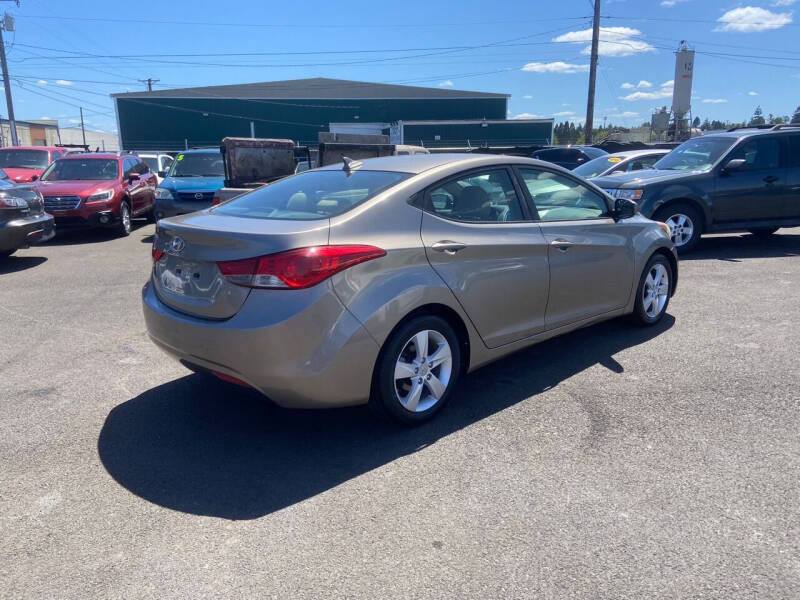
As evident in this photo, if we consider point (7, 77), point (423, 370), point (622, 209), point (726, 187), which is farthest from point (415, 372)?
point (7, 77)

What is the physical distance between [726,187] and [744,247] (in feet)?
4.73

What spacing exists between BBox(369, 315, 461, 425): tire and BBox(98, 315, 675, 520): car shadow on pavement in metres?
0.14

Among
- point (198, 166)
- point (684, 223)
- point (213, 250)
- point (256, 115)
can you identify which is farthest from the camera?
point (256, 115)

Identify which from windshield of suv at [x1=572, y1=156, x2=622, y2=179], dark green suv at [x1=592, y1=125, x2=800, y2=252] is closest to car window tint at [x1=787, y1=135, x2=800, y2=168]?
dark green suv at [x1=592, y1=125, x2=800, y2=252]

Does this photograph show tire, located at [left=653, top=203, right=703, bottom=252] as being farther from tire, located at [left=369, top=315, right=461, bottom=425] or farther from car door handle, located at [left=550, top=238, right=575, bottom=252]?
tire, located at [left=369, top=315, right=461, bottom=425]

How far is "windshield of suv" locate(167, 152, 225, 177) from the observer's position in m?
13.0

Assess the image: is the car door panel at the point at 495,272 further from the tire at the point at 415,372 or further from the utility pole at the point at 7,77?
the utility pole at the point at 7,77

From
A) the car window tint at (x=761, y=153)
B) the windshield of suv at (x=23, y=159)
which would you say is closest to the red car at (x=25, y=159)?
the windshield of suv at (x=23, y=159)

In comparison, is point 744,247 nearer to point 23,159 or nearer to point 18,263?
point 18,263

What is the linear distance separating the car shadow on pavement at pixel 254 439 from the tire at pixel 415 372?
5.3 inches

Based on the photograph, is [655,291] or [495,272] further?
[655,291]

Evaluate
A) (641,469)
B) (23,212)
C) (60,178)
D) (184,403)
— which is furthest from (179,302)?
(60,178)

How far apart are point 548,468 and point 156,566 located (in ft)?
6.37

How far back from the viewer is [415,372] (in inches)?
146
